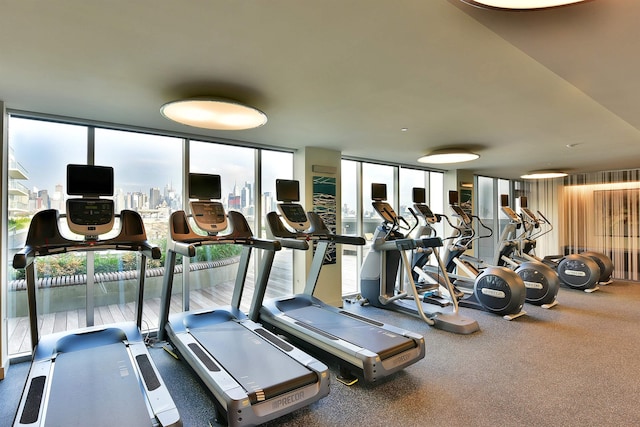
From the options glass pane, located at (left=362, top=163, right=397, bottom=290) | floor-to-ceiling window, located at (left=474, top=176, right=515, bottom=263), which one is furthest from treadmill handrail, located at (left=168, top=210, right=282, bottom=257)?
floor-to-ceiling window, located at (left=474, top=176, right=515, bottom=263)

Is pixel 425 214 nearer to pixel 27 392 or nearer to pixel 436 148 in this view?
pixel 436 148

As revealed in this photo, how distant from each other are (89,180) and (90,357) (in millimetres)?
1531

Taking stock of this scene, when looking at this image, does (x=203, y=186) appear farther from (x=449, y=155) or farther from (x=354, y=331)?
(x=449, y=155)

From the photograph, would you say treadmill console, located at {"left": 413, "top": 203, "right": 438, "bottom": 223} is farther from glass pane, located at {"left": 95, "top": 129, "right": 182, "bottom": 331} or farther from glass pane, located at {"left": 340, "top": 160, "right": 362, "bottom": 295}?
glass pane, located at {"left": 95, "top": 129, "right": 182, "bottom": 331}

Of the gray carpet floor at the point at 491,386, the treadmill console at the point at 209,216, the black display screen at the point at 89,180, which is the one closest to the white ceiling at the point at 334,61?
the black display screen at the point at 89,180

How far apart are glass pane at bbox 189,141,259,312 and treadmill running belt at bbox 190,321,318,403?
137 centimetres

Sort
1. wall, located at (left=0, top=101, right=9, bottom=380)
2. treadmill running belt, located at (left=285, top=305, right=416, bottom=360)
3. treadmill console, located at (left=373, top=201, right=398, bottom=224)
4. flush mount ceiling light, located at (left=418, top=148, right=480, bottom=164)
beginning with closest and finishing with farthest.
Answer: treadmill running belt, located at (left=285, top=305, right=416, bottom=360)
wall, located at (left=0, top=101, right=9, bottom=380)
treadmill console, located at (left=373, top=201, right=398, bottom=224)
flush mount ceiling light, located at (left=418, top=148, right=480, bottom=164)

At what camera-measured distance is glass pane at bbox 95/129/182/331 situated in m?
4.13

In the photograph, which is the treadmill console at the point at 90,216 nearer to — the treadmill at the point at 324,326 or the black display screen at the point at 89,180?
the black display screen at the point at 89,180

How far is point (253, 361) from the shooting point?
2812 mm

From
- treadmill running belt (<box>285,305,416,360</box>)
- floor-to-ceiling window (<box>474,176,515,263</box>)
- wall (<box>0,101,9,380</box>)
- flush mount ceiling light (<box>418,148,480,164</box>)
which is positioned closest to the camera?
treadmill running belt (<box>285,305,416,360</box>)

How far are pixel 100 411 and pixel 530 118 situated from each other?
4726 mm

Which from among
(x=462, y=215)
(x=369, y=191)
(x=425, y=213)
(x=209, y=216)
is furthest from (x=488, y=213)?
(x=209, y=216)

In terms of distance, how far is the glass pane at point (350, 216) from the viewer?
639 cm
